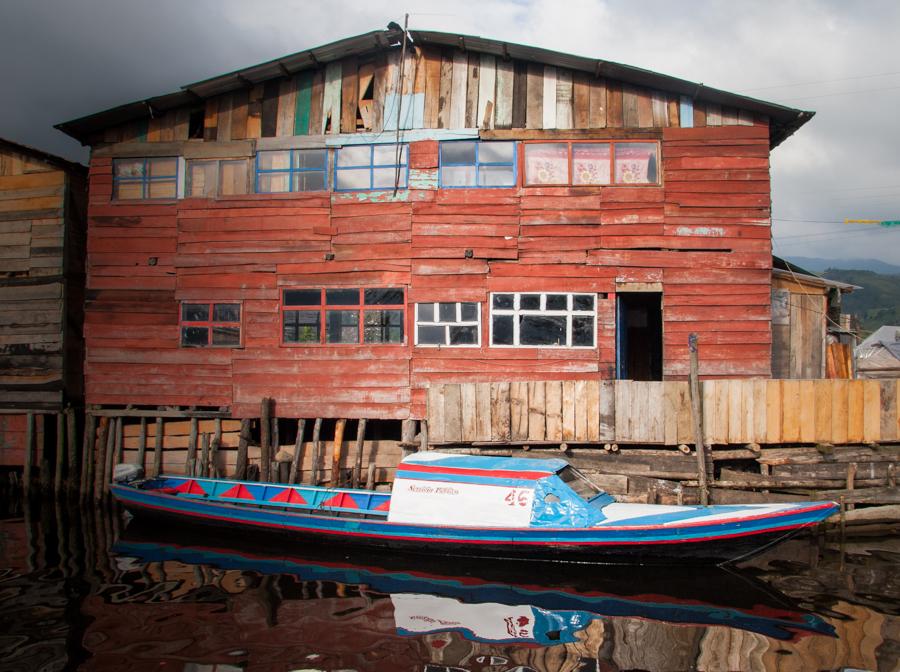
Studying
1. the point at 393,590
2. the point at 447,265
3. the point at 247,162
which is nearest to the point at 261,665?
the point at 393,590

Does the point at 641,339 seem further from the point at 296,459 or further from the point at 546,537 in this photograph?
the point at 296,459

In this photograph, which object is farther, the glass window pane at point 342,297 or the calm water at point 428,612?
the glass window pane at point 342,297

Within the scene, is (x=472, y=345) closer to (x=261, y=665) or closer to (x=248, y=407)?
(x=248, y=407)

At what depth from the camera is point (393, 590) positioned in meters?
10.4

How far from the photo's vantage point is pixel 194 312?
16406mm

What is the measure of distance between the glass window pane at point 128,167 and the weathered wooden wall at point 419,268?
84 cm

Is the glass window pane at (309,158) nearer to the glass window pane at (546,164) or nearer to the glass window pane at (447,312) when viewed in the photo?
the glass window pane at (447,312)

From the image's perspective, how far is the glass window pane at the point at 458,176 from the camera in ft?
51.6

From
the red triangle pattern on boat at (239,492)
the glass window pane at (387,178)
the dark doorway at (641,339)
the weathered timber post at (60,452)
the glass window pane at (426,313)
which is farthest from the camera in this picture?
the dark doorway at (641,339)

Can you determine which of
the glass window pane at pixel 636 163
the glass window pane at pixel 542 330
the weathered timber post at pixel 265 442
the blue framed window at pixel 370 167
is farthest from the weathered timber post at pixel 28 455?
the glass window pane at pixel 636 163

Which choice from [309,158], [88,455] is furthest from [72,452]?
[309,158]

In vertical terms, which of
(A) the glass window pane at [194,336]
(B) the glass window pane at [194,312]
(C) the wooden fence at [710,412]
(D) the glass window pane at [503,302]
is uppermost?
(D) the glass window pane at [503,302]

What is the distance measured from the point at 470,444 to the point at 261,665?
22.7 feet

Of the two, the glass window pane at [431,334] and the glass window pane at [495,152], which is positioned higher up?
the glass window pane at [495,152]
